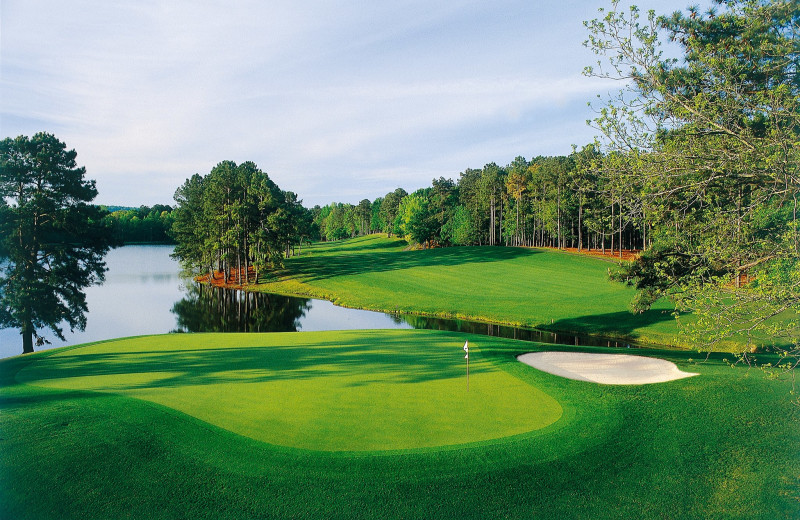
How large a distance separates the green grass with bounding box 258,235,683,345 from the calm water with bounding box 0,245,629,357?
209cm

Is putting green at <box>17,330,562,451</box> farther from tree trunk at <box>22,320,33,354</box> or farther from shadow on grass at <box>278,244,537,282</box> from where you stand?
shadow on grass at <box>278,244,537,282</box>

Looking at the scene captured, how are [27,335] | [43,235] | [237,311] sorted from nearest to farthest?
[27,335] → [43,235] → [237,311]

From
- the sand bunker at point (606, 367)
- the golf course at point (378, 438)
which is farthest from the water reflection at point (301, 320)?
the golf course at point (378, 438)

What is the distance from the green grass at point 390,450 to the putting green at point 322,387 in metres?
0.07

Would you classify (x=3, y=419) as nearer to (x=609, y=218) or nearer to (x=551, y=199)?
(x=609, y=218)

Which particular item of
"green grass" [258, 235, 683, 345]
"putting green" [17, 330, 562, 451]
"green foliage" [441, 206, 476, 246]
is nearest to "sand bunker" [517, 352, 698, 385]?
"putting green" [17, 330, 562, 451]

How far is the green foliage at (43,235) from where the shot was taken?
22.4 metres

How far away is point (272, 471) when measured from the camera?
693 cm

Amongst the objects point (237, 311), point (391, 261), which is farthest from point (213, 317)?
point (391, 261)

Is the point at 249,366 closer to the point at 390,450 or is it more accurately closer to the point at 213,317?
the point at 390,450

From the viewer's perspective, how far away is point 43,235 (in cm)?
2422

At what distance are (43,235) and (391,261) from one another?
136ft

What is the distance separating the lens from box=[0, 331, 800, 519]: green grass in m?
6.36

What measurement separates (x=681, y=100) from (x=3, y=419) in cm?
1307
